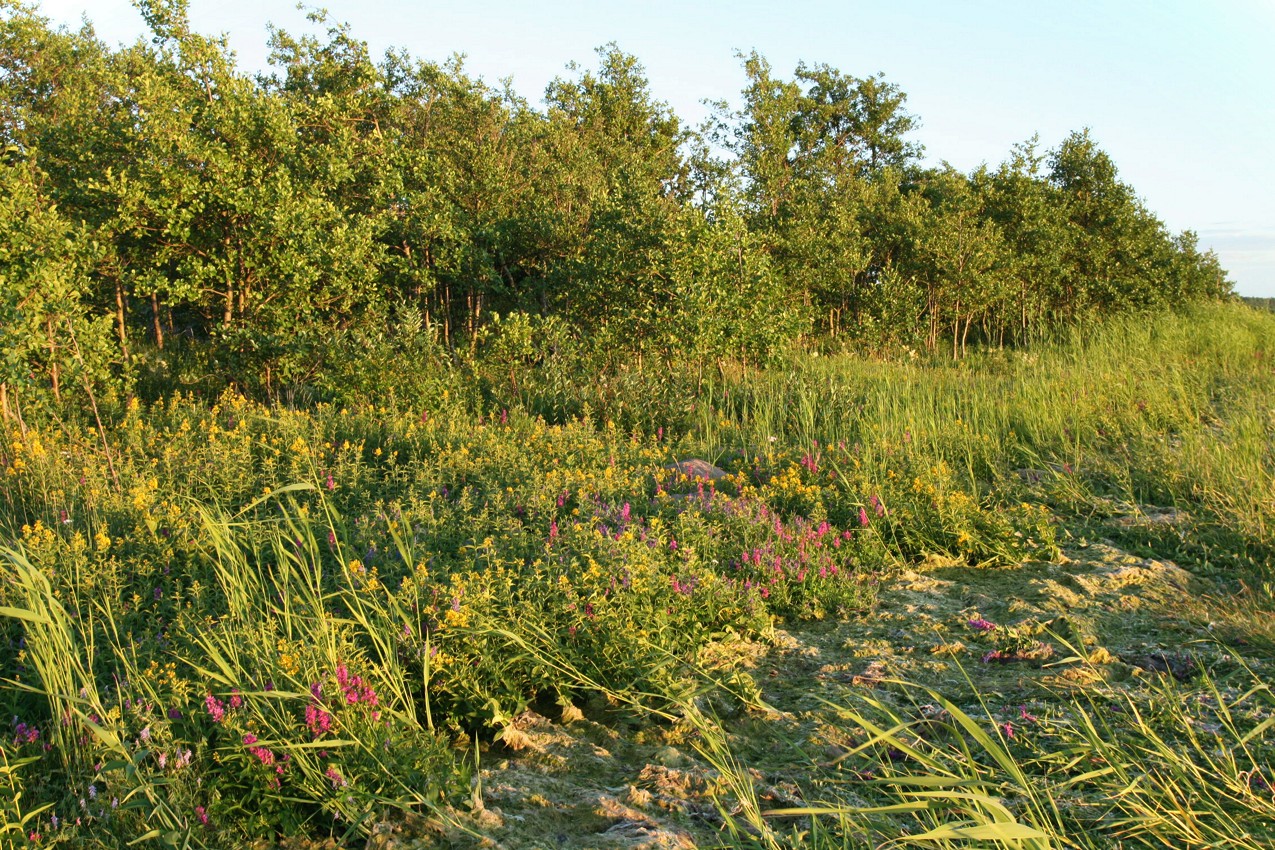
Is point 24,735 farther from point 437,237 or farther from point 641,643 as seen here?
point 437,237

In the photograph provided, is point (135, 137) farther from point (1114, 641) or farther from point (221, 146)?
point (1114, 641)

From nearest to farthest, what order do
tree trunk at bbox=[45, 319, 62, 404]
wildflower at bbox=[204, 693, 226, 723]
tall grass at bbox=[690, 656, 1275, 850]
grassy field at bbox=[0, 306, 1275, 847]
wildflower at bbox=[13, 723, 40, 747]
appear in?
1. tall grass at bbox=[690, 656, 1275, 850]
2. grassy field at bbox=[0, 306, 1275, 847]
3. wildflower at bbox=[204, 693, 226, 723]
4. wildflower at bbox=[13, 723, 40, 747]
5. tree trunk at bbox=[45, 319, 62, 404]

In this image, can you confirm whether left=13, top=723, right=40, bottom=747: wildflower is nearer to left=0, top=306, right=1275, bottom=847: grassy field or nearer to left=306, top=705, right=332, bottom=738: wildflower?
left=0, top=306, right=1275, bottom=847: grassy field

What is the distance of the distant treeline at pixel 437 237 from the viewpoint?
930 cm

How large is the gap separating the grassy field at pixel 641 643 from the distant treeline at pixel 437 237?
1.75 metres

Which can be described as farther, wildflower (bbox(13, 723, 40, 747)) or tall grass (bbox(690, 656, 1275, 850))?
wildflower (bbox(13, 723, 40, 747))

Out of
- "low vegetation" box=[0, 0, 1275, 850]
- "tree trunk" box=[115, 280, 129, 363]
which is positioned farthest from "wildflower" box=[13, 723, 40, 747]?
"tree trunk" box=[115, 280, 129, 363]

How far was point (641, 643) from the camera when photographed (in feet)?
10.5

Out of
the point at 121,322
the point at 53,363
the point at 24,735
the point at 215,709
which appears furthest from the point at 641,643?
the point at 121,322

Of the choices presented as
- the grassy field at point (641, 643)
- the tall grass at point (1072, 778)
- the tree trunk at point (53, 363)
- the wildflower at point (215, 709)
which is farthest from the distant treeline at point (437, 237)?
the tall grass at point (1072, 778)

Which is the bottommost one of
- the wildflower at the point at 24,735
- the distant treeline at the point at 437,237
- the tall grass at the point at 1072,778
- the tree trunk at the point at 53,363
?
the wildflower at the point at 24,735

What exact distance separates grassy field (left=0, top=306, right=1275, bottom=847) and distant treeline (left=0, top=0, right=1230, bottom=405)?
68.8 inches

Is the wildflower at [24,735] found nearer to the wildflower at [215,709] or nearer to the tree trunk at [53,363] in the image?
the wildflower at [215,709]

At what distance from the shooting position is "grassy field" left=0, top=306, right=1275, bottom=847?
241 cm
